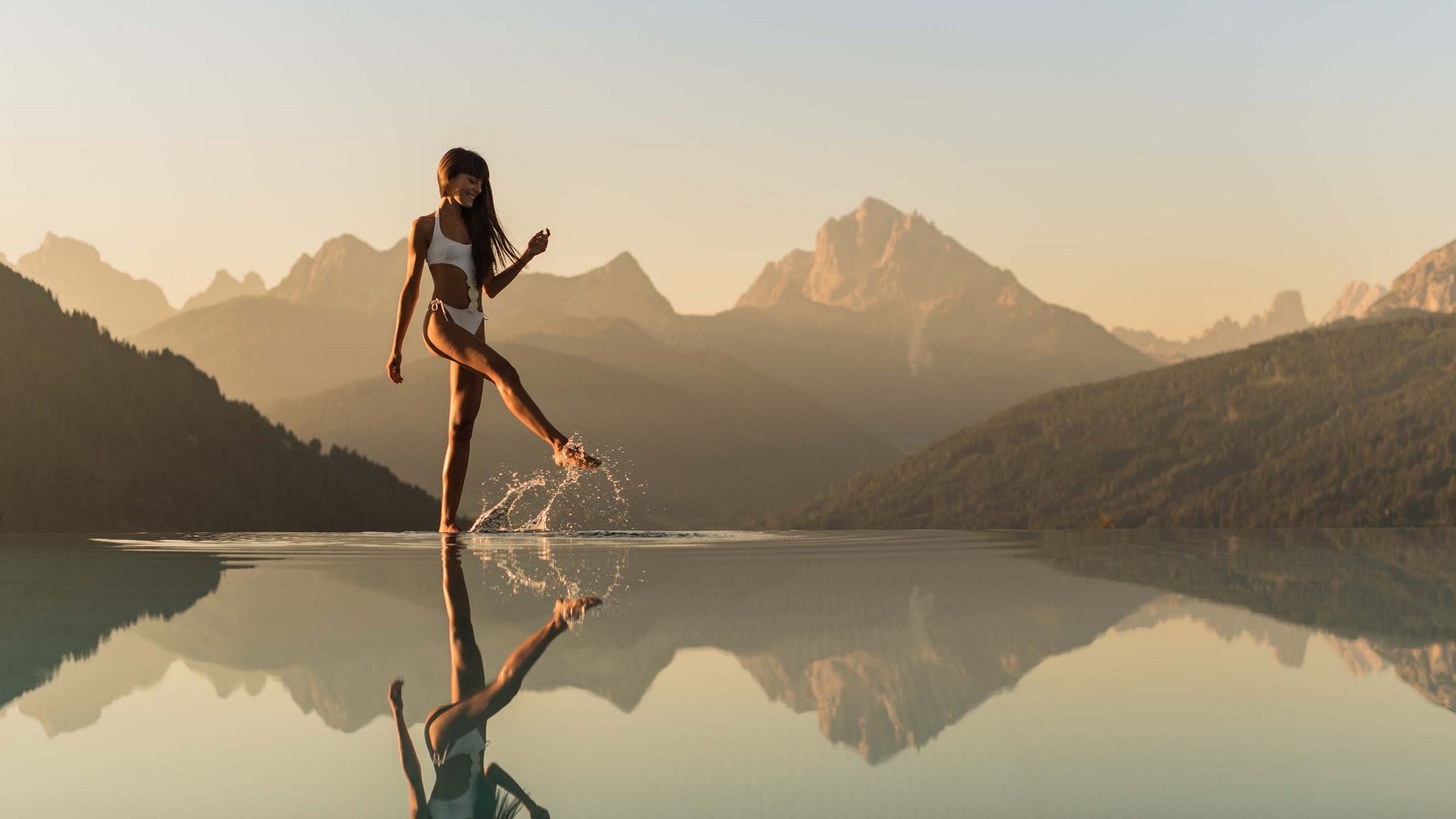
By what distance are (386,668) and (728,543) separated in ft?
32.7

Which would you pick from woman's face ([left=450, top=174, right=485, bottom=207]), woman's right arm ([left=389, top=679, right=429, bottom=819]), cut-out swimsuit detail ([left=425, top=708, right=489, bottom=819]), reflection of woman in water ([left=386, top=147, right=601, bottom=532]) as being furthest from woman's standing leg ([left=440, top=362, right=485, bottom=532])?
cut-out swimsuit detail ([left=425, top=708, right=489, bottom=819])

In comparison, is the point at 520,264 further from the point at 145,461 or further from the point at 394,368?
the point at 145,461

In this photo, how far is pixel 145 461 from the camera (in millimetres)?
180625

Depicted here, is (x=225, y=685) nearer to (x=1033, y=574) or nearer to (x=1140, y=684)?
(x=1140, y=684)

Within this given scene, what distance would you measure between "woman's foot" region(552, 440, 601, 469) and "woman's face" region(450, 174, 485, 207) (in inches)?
88.4

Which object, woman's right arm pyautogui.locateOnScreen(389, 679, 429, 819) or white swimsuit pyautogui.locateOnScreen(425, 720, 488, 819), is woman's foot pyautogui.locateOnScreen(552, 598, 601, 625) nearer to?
woman's right arm pyautogui.locateOnScreen(389, 679, 429, 819)

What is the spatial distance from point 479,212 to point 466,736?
276 inches

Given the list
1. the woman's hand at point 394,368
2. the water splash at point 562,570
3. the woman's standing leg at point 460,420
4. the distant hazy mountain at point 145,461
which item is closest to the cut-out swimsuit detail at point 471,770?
the water splash at point 562,570

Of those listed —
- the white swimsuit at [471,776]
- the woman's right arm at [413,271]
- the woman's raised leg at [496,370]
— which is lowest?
the white swimsuit at [471,776]

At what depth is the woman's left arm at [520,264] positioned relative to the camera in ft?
36.1

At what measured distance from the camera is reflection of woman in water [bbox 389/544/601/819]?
4.01 meters

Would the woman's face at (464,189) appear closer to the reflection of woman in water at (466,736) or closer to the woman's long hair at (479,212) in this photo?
the woman's long hair at (479,212)

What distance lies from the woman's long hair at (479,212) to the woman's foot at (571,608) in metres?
3.38

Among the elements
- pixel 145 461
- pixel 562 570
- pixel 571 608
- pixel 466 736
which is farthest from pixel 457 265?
pixel 145 461
